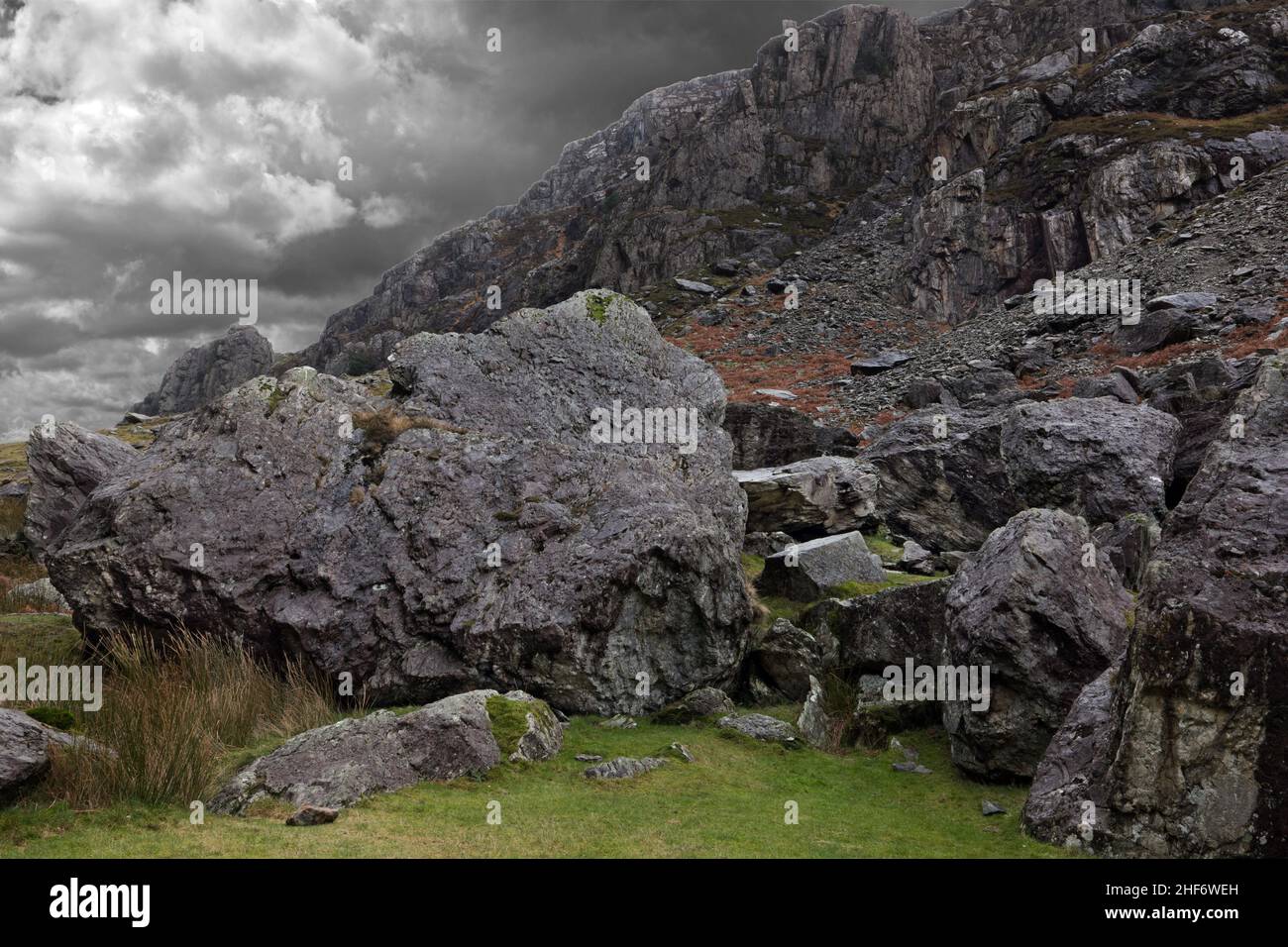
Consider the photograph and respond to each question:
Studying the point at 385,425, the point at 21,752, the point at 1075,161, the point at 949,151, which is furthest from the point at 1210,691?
the point at 949,151

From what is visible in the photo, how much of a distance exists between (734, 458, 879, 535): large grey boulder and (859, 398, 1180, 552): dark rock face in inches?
108

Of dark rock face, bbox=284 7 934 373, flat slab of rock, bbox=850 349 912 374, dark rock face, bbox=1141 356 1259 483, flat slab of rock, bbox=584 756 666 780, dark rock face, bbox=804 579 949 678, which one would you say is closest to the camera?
flat slab of rock, bbox=584 756 666 780

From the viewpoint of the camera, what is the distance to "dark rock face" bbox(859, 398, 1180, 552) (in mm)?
24078

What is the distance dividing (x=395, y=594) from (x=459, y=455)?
11.8 feet

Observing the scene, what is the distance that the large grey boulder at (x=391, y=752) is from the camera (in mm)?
11352

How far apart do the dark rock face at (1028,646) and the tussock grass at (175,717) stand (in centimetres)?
1138

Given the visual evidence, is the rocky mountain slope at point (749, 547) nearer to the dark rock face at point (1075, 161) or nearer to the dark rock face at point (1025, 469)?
the dark rock face at point (1025, 469)

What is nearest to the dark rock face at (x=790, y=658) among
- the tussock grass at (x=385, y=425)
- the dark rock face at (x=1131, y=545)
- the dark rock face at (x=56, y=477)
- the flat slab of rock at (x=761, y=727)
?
the flat slab of rock at (x=761, y=727)

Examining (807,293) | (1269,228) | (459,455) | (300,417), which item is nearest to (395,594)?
(459,455)

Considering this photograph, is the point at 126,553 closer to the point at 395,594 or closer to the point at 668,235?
the point at 395,594

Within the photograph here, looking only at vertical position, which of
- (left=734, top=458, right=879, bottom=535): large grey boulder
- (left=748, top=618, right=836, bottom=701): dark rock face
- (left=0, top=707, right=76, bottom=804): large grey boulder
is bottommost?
(left=748, top=618, right=836, bottom=701): dark rock face

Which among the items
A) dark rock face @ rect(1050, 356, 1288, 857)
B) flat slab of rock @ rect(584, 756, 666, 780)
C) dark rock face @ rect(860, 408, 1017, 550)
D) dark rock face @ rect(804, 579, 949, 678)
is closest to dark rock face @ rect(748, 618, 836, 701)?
dark rock face @ rect(804, 579, 949, 678)

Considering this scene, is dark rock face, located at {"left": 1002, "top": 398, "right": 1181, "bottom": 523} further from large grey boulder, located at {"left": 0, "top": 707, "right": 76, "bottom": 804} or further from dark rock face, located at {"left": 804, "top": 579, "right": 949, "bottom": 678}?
large grey boulder, located at {"left": 0, "top": 707, "right": 76, "bottom": 804}

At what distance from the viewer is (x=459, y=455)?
19391mm
